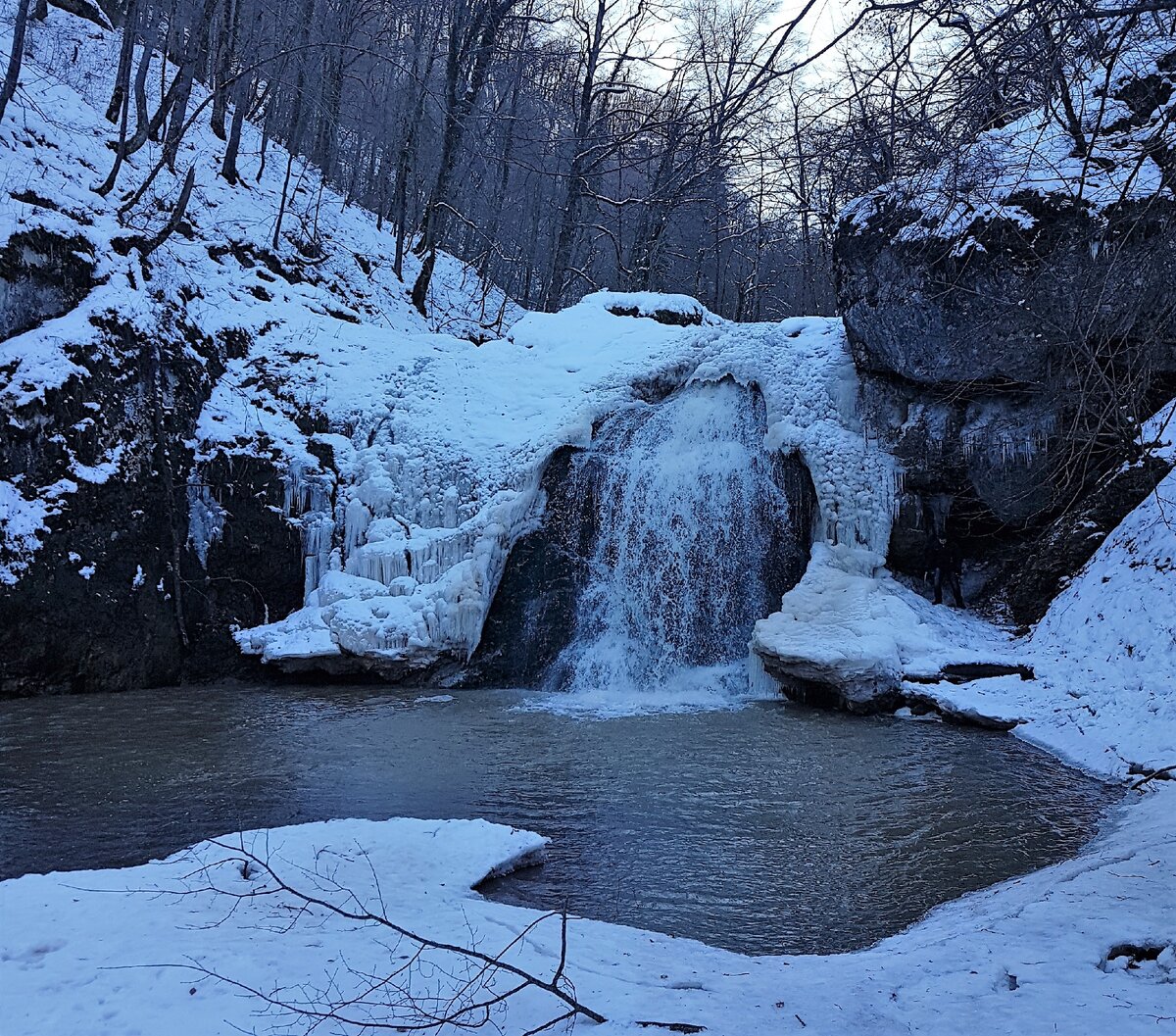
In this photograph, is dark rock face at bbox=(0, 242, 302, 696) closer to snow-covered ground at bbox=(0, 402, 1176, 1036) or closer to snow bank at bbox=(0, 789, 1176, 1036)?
snow-covered ground at bbox=(0, 402, 1176, 1036)

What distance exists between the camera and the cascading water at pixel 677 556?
35.9 feet

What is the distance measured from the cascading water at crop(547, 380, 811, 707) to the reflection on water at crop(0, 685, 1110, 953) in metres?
1.59

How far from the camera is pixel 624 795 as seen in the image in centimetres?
654

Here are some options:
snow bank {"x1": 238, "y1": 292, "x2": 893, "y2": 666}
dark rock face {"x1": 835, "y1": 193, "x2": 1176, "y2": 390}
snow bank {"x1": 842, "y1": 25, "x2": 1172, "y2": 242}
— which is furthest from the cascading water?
snow bank {"x1": 842, "y1": 25, "x2": 1172, "y2": 242}

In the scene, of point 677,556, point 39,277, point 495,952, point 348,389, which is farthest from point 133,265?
point 495,952

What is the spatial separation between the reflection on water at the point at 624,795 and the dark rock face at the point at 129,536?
0.67m

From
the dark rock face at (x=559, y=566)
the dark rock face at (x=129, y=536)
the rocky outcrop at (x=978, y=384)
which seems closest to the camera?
the dark rock face at (x=129, y=536)

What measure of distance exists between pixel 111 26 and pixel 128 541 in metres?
13.6

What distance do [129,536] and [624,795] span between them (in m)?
6.70

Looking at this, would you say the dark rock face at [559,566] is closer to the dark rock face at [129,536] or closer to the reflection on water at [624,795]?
the reflection on water at [624,795]

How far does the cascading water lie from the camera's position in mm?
10930

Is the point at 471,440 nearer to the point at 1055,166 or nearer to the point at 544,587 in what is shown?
the point at 544,587

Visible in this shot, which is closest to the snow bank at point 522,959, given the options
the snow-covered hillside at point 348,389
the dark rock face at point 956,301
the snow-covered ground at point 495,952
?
the snow-covered ground at point 495,952

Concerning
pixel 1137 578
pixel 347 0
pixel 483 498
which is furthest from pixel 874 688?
pixel 347 0
